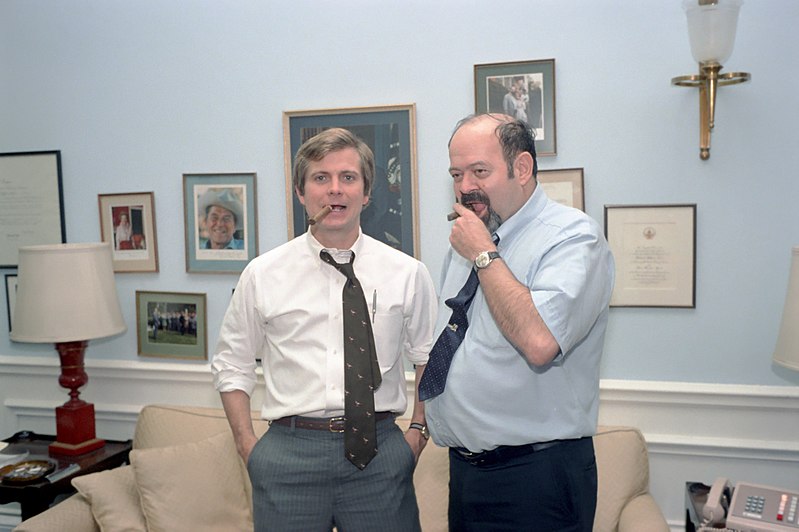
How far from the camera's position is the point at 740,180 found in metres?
2.60

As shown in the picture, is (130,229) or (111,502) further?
(130,229)

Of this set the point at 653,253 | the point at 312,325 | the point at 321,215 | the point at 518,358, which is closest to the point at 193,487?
the point at 312,325

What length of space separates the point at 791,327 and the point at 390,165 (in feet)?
5.08

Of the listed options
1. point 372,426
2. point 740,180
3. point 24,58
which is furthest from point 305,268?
point 24,58

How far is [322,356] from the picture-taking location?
1985mm

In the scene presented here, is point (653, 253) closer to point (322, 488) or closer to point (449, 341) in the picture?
point (449, 341)

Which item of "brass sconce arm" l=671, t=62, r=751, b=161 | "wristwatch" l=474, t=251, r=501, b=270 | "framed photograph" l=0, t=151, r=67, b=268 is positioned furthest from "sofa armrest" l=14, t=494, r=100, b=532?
"brass sconce arm" l=671, t=62, r=751, b=161

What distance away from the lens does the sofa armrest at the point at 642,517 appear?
2.30 meters

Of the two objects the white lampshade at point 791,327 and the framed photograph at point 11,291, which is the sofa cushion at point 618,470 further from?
the framed photograph at point 11,291

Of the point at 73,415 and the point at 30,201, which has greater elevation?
the point at 30,201

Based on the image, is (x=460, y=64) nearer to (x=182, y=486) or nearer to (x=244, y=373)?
(x=244, y=373)

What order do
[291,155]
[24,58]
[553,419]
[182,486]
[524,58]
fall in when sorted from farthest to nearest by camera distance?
[24,58], [291,155], [524,58], [182,486], [553,419]

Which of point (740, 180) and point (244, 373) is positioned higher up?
point (740, 180)

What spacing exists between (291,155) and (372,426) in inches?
56.1
